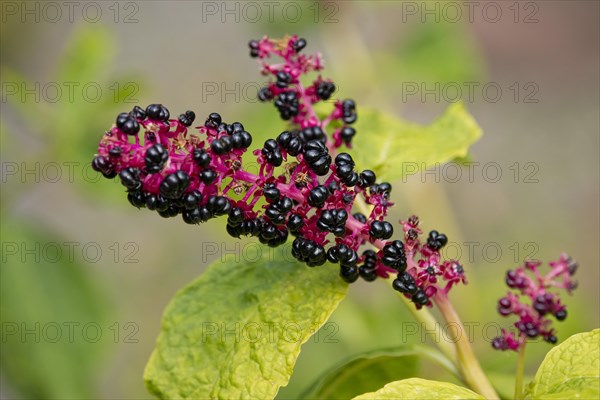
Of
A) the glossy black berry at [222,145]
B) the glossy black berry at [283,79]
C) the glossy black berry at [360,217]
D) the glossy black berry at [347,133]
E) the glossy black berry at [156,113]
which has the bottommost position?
the glossy black berry at [222,145]

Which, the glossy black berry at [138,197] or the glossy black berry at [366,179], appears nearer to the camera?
the glossy black berry at [138,197]

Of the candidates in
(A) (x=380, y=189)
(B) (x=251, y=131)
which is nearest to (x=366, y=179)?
(A) (x=380, y=189)

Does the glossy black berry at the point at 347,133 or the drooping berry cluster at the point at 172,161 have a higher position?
the glossy black berry at the point at 347,133

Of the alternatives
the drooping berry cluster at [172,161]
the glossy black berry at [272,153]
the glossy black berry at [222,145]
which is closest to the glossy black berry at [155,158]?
the drooping berry cluster at [172,161]

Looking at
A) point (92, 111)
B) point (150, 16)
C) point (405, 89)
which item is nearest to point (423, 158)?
point (92, 111)

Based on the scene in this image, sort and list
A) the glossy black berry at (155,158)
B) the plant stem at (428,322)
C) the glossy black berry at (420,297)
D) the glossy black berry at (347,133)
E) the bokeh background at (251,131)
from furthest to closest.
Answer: the bokeh background at (251,131)
the glossy black berry at (347,133)
the plant stem at (428,322)
the glossy black berry at (420,297)
the glossy black berry at (155,158)

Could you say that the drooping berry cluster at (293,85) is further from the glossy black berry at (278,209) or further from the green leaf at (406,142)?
the glossy black berry at (278,209)

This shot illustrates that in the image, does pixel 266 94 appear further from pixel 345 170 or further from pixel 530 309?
pixel 530 309

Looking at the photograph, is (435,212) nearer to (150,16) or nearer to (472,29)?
(472,29)
